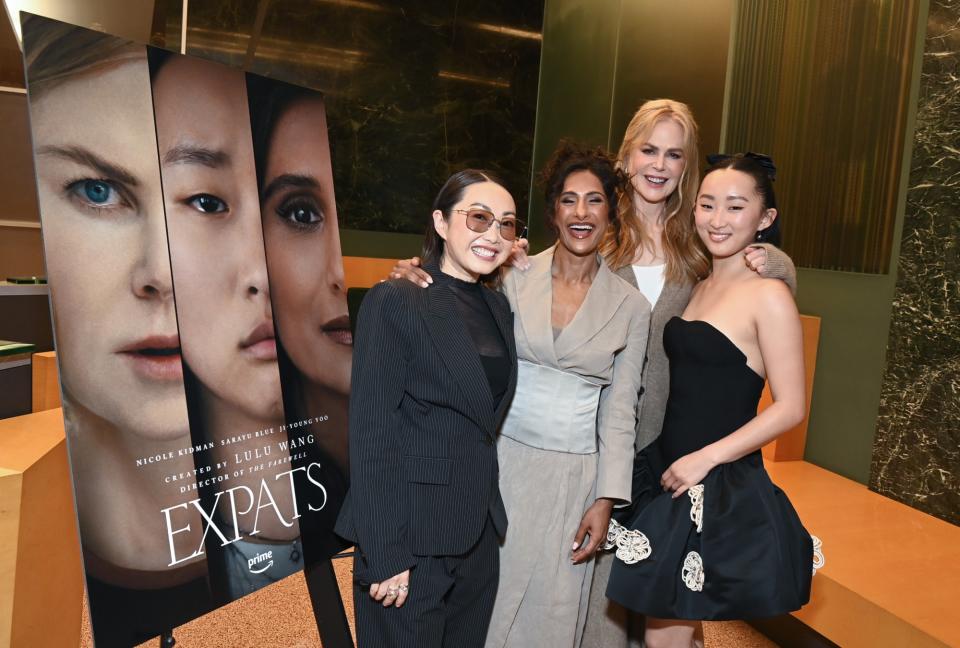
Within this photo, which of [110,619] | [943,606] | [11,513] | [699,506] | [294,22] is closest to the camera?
[110,619]

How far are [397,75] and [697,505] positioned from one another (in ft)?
19.0

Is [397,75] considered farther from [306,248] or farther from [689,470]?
[689,470]

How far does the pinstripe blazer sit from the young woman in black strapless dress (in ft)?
1.65

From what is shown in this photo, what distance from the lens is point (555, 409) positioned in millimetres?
1890

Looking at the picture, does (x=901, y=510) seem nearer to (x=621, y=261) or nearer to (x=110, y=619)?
(x=621, y=261)

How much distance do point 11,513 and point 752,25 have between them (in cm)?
417

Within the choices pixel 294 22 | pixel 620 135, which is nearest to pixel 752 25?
pixel 620 135

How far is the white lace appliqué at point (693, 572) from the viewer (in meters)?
1.76

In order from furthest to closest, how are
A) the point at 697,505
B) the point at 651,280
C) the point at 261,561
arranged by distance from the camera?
the point at 651,280 → the point at 697,505 → the point at 261,561

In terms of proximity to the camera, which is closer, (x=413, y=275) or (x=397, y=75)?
(x=413, y=275)

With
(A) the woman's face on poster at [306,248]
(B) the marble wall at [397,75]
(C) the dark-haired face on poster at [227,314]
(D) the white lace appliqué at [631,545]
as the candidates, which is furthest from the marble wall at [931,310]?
(B) the marble wall at [397,75]

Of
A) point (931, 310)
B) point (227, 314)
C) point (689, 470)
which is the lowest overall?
point (689, 470)

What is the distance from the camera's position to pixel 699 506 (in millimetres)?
1799

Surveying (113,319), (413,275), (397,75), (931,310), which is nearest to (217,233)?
(113,319)
